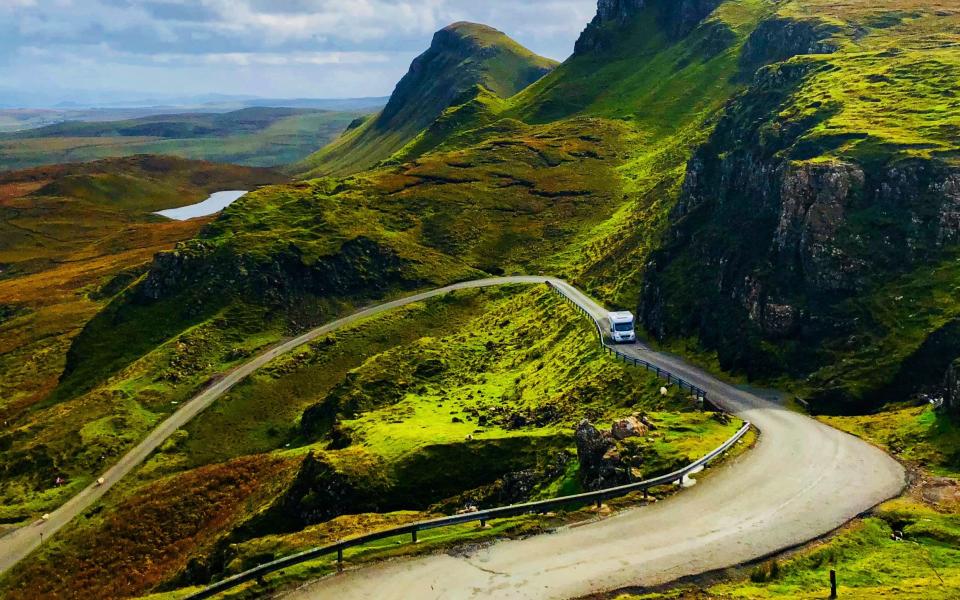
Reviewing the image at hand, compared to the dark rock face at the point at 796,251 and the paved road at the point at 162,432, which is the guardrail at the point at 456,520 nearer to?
the dark rock face at the point at 796,251

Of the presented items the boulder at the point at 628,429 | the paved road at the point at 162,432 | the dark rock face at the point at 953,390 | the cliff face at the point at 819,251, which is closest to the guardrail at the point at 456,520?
the boulder at the point at 628,429

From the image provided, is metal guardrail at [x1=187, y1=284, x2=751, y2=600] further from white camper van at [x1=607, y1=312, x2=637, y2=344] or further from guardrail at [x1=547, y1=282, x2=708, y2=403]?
white camper van at [x1=607, y1=312, x2=637, y2=344]

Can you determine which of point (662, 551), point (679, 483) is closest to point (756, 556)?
point (662, 551)

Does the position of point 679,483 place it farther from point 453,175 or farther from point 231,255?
point 453,175

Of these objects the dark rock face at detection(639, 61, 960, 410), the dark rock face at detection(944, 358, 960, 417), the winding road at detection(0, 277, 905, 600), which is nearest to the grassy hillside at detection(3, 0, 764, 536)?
the dark rock face at detection(639, 61, 960, 410)

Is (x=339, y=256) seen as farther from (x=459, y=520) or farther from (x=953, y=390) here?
(x=953, y=390)

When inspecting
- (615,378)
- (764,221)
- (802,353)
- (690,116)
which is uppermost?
(690,116)

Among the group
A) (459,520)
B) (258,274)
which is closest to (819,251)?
(459,520)
